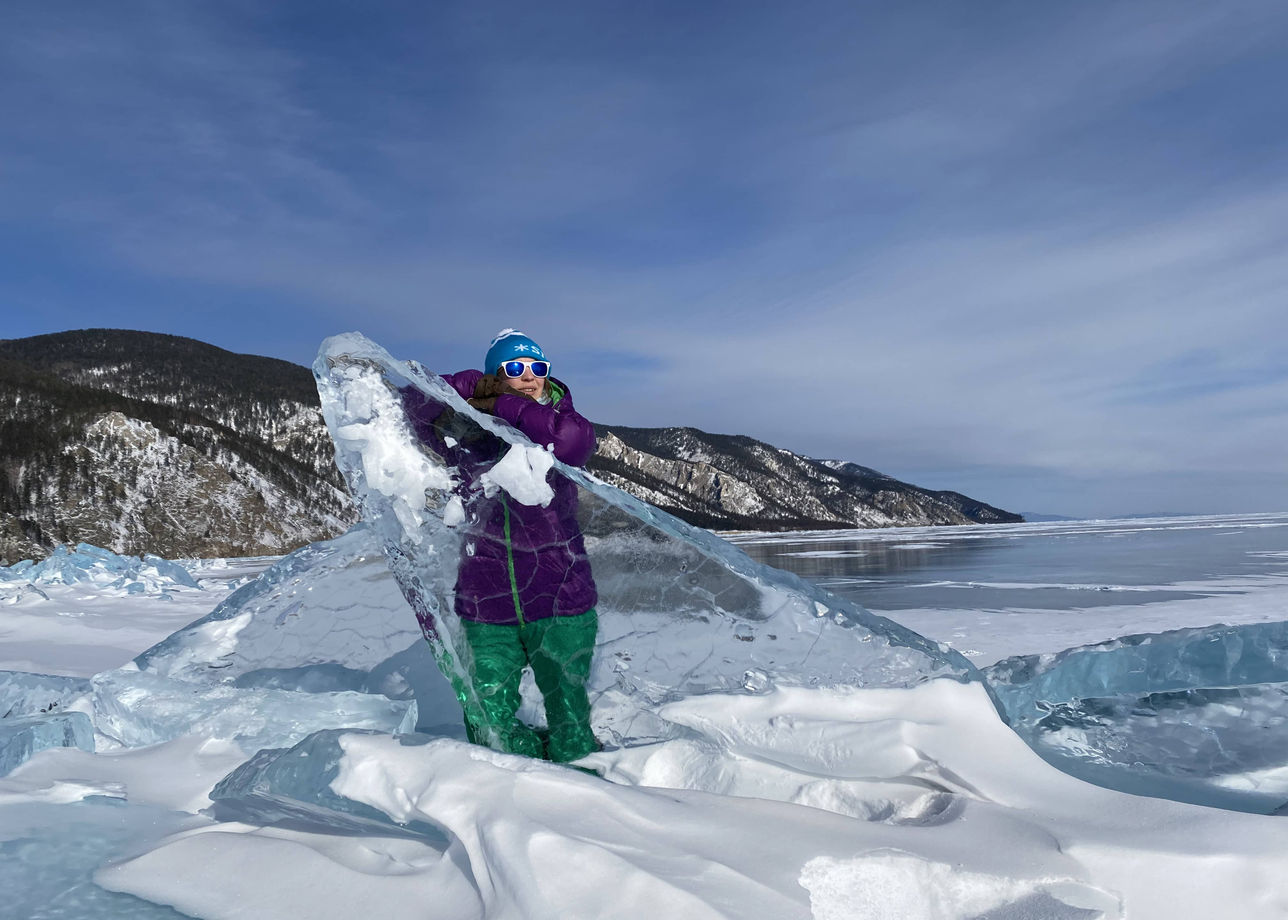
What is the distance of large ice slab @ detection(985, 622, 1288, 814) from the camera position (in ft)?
7.79

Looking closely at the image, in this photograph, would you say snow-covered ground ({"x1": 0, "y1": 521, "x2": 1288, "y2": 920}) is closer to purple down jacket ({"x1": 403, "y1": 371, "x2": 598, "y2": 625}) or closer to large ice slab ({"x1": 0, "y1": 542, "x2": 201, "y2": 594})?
purple down jacket ({"x1": 403, "y1": 371, "x2": 598, "y2": 625})

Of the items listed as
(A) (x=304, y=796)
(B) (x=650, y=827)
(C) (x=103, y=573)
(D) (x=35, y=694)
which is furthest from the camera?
(C) (x=103, y=573)

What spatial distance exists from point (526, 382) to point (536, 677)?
1.02m

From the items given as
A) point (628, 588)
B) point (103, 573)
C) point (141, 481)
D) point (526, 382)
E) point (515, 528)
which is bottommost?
point (103, 573)

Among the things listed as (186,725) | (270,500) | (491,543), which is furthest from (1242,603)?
(270,500)

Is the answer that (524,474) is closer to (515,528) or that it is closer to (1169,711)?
(515,528)

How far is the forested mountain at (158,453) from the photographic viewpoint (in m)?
38.0

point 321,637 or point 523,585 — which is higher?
point 523,585

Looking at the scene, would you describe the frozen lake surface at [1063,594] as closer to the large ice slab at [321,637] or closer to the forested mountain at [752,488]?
the large ice slab at [321,637]

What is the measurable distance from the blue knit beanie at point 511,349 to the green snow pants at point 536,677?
0.91 metres

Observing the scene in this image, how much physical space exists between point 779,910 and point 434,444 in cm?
183

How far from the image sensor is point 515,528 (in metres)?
2.55

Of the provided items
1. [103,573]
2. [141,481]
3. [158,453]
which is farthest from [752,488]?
[103,573]

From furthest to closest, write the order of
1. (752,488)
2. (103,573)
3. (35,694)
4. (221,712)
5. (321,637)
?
(752,488) → (103,573) → (321,637) → (35,694) → (221,712)
